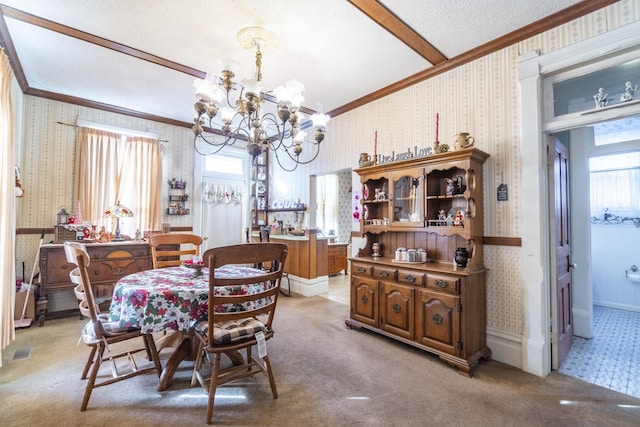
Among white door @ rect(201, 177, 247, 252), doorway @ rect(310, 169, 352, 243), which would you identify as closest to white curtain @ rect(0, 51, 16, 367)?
white door @ rect(201, 177, 247, 252)

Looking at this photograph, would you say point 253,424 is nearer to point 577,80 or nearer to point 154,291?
point 154,291

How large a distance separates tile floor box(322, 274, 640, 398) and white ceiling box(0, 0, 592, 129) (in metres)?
2.87

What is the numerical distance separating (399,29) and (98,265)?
14.2 feet

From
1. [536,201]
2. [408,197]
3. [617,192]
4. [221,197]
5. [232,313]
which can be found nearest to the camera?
[232,313]

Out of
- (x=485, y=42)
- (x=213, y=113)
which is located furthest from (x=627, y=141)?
(x=213, y=113)

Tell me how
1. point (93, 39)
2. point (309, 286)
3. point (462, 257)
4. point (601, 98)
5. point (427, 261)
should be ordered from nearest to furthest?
point (601, 98)
point (462, 257)
point (93, 39)
point (427, 261)
point (309, 286)

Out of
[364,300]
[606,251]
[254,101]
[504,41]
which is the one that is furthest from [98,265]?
[606,251]

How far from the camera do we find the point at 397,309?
2.74 metres

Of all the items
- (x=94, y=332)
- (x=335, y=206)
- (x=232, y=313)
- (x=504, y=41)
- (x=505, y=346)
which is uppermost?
(x=504, y=41)

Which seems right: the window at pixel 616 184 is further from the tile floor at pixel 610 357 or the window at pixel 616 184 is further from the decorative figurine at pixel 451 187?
the decorative figurine at pixel 451 187

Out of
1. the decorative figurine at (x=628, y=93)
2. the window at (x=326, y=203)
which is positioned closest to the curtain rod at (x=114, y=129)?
the window at (x=326, y=203)

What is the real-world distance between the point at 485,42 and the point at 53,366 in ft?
15.3

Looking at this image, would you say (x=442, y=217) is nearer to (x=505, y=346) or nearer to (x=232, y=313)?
(x=505, y=346)

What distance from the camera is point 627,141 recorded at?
363 cm
